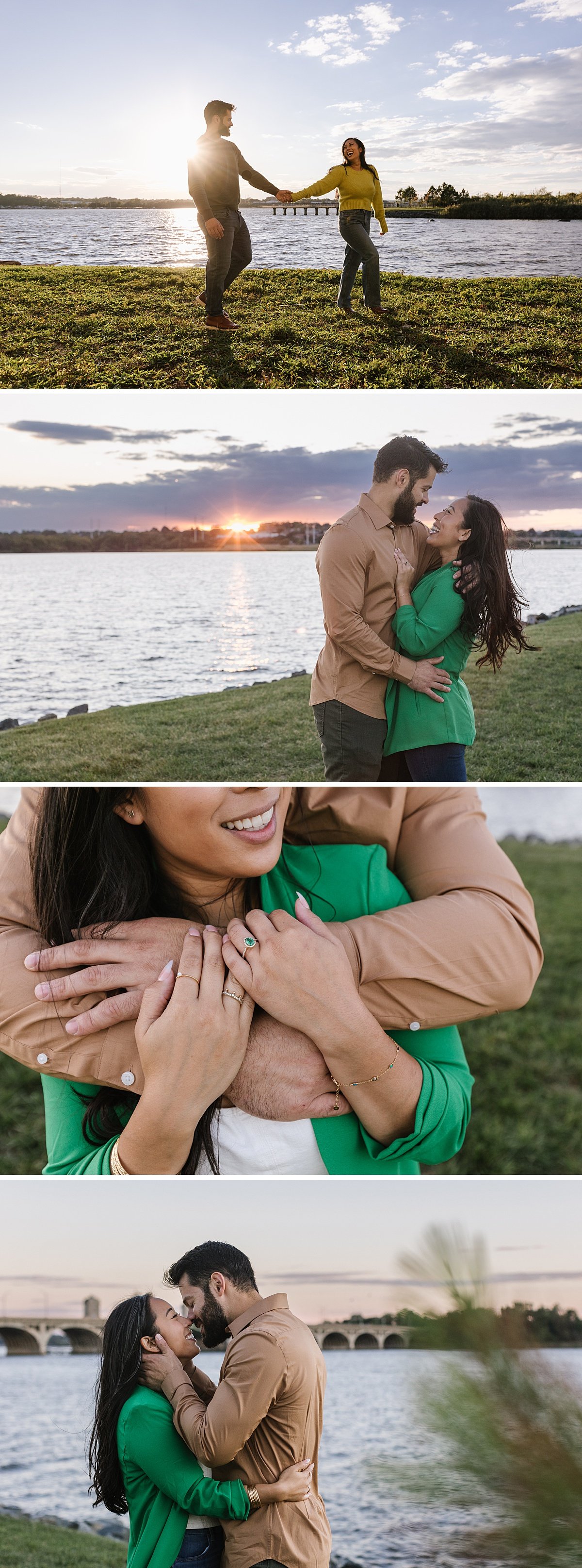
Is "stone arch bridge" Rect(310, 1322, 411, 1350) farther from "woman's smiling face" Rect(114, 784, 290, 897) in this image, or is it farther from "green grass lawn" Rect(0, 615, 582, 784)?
"green grass lawn" Rect(0, 615, 582, 784)

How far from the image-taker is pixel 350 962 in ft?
5.18

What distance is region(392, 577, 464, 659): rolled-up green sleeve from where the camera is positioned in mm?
2332

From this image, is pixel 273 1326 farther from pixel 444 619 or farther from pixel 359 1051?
pixel 444 619

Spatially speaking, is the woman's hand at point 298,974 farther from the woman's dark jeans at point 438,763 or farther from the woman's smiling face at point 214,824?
the woman's dark jeans at point 438,763

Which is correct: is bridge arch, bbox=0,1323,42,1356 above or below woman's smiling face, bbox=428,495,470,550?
below

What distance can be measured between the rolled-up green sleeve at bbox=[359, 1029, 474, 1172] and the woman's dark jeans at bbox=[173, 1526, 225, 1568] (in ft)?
2.21

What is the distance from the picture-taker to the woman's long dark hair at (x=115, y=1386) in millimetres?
1632

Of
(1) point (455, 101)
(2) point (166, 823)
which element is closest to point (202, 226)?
(1) point (455, 101)

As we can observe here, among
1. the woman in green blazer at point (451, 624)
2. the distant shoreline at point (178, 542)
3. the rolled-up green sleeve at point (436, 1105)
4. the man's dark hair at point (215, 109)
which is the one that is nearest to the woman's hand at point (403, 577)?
the woman in green blazer at point (451, 624)

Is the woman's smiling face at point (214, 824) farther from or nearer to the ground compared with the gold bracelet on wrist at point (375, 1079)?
farther from the ground

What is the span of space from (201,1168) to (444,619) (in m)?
1.41

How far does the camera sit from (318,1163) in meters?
1.73

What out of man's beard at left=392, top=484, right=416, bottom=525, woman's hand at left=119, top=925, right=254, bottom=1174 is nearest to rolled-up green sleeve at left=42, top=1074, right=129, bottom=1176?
woman's hand at left=119, top=925, right=254, bottom=1174

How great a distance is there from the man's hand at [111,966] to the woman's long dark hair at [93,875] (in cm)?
4
